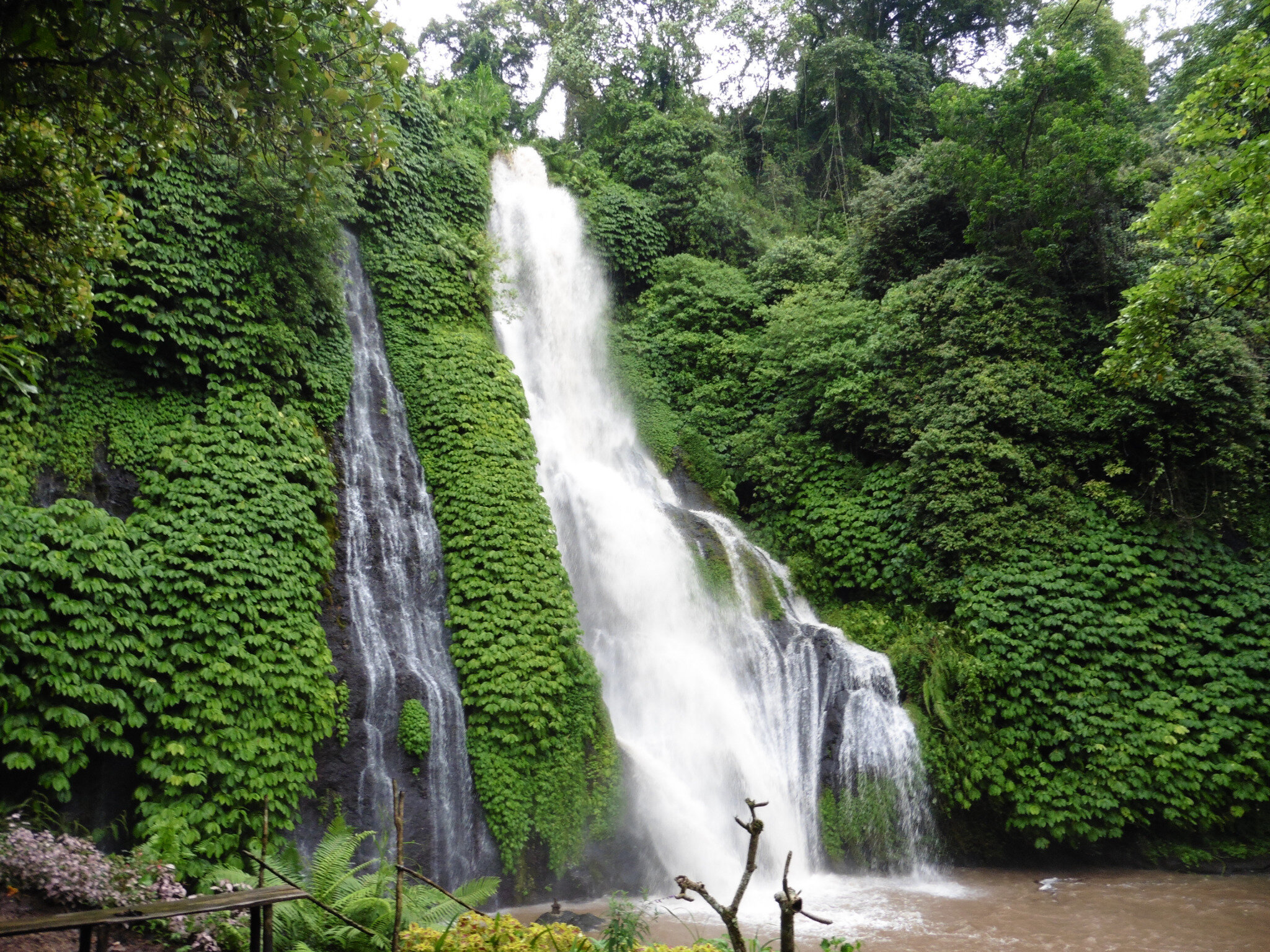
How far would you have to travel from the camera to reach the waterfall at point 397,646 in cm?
746

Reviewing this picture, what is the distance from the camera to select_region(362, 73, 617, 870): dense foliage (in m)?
8.03

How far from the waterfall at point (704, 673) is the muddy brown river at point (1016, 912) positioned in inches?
26.3

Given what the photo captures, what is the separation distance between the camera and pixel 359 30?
14.9 ft

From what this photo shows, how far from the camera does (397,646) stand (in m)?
8.34

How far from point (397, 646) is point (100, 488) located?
3.41m

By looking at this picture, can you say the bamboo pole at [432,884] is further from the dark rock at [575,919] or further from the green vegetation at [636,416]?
the dark rock at [575,919]

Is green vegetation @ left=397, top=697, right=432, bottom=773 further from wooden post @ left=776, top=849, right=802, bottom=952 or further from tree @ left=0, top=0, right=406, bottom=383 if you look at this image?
wooden post @ left=776, top=849, right=802, bottom=952

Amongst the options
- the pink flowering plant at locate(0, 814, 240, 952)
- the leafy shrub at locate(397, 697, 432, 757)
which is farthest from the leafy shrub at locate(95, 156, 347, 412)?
the pink flowering plant at locate(0, 814, 240, 952)

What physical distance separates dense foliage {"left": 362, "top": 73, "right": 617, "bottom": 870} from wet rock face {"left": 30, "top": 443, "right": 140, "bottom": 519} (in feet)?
11.0

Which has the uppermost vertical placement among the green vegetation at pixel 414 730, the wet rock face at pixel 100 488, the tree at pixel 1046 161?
the tree at pixel 1046 161

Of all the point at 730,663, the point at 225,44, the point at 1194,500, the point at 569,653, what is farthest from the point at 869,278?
the point at 225,44

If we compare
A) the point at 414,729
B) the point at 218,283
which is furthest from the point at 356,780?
the point at 218,283

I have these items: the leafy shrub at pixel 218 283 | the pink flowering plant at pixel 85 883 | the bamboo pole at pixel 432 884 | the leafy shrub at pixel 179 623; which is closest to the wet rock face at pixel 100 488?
the leafy shrub at pixel 179 623

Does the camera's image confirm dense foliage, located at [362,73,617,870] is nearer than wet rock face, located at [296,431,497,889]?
No
